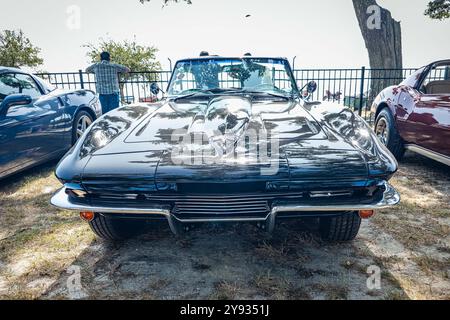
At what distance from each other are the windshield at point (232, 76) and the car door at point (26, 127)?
6.14 feet

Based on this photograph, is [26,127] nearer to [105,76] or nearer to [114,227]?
[114,227]

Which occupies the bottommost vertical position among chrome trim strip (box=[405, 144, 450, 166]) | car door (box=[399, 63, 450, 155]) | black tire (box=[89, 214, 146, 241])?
black tire (box=[89, 214, 146, 241])

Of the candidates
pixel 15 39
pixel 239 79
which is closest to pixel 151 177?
pixel 239 79

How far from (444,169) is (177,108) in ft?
13.2

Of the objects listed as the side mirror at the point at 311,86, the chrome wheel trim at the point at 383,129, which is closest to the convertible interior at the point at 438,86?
the chrome wheel trim at the point at 383,129

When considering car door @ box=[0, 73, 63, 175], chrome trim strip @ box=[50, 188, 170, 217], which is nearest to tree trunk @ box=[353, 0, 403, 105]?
Answer: car door @ box=[0, 73, 63, 175]

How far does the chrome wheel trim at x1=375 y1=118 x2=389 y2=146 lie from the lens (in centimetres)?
483

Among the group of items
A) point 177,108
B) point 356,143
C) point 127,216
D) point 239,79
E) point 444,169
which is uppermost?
point 239,79

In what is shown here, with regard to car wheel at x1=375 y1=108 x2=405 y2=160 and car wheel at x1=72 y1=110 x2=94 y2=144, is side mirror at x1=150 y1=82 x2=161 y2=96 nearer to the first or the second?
car wheel at x1=72 y1=110 x2=94 y2=144

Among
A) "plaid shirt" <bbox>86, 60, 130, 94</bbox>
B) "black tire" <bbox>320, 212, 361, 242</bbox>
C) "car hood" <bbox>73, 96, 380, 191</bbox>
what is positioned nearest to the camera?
"car hood" <bbox>73, 96, 380, 191</bbox>

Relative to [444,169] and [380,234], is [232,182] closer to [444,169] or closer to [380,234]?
[380,234]

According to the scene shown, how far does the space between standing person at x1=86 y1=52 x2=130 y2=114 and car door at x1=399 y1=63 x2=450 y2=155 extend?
17.4 feet
